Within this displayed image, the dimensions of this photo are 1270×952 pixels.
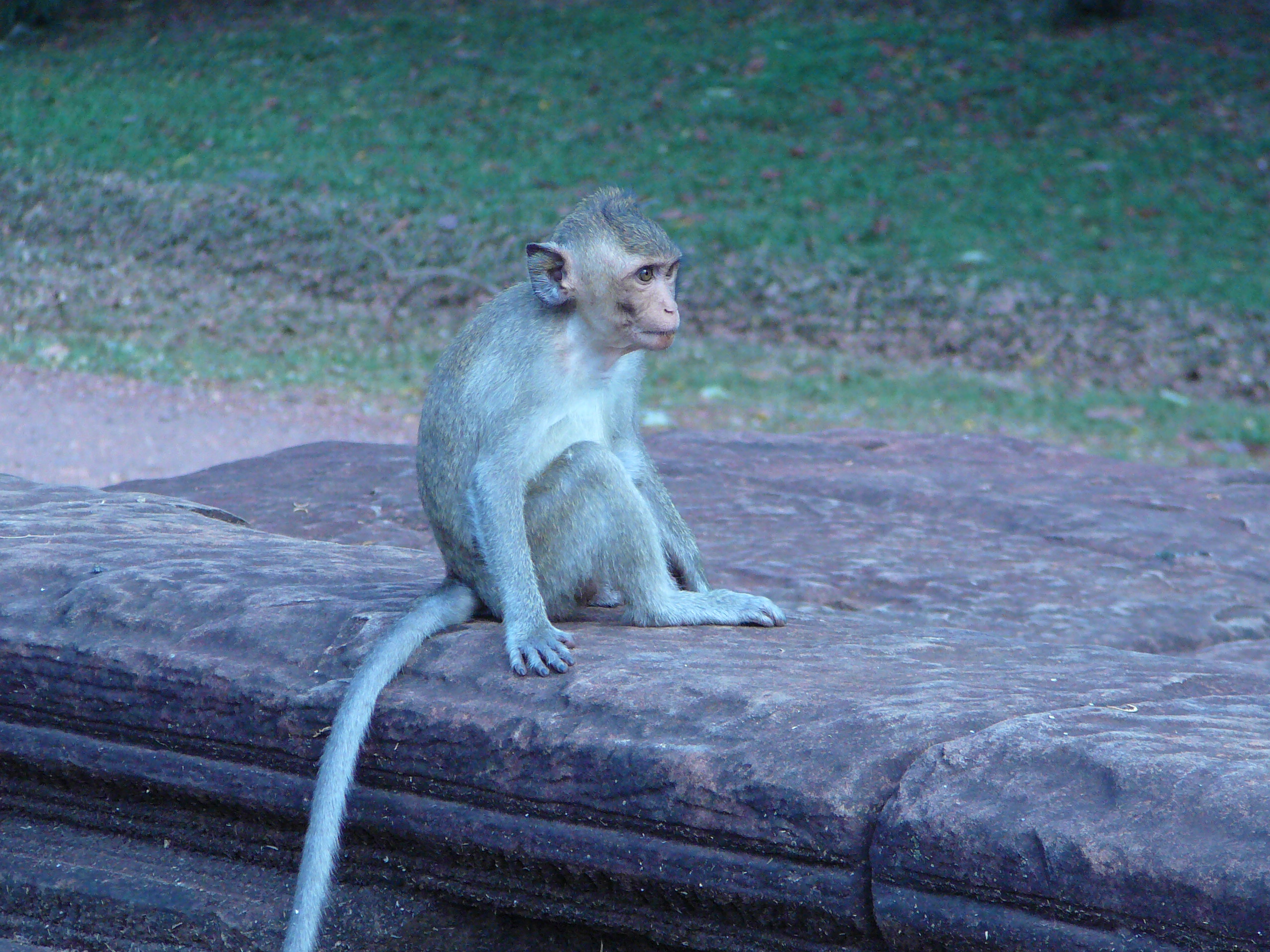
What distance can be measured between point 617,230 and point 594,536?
2.03 feet

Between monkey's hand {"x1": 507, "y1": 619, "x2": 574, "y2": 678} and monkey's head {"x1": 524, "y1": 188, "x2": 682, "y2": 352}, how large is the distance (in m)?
0.61

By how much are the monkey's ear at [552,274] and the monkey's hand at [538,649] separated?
2.21 feet

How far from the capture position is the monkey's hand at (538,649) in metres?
2.52

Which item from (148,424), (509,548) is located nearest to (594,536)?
(509,548)

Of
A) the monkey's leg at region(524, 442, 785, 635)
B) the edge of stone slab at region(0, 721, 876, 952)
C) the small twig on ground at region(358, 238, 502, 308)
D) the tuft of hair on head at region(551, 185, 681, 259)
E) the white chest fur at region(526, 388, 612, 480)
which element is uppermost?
the tuft of hair on head at region(551, 185, 681, 259)

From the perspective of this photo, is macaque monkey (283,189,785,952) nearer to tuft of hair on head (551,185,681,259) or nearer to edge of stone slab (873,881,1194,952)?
tuft of hair on head (551,185,681,259)

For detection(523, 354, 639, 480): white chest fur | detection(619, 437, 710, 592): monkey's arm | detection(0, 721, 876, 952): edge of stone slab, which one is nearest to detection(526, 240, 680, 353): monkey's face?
detection(523, 354, 639, 480): white chest fur

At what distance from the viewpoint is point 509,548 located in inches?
110

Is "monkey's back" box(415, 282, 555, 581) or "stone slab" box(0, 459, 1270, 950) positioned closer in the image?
"stone slab" box(0, 459, 1270, 950)

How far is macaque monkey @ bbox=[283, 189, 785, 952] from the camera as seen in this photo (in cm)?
282

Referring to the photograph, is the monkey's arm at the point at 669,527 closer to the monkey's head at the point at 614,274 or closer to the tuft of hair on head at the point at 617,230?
the monkey's head at the point at 614,274

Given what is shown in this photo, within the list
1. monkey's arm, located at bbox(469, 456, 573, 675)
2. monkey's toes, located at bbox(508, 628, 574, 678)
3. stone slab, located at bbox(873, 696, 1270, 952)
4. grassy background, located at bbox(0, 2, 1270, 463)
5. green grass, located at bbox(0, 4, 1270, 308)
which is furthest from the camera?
green grass, located at bbox(0, 4, 1270, 308)

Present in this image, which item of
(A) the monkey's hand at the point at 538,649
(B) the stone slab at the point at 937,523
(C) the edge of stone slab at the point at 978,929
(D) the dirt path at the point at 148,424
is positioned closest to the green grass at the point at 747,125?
(D) the dirt path at the point at 148,424

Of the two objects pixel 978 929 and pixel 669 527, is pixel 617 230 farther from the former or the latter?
pixel 978 929
